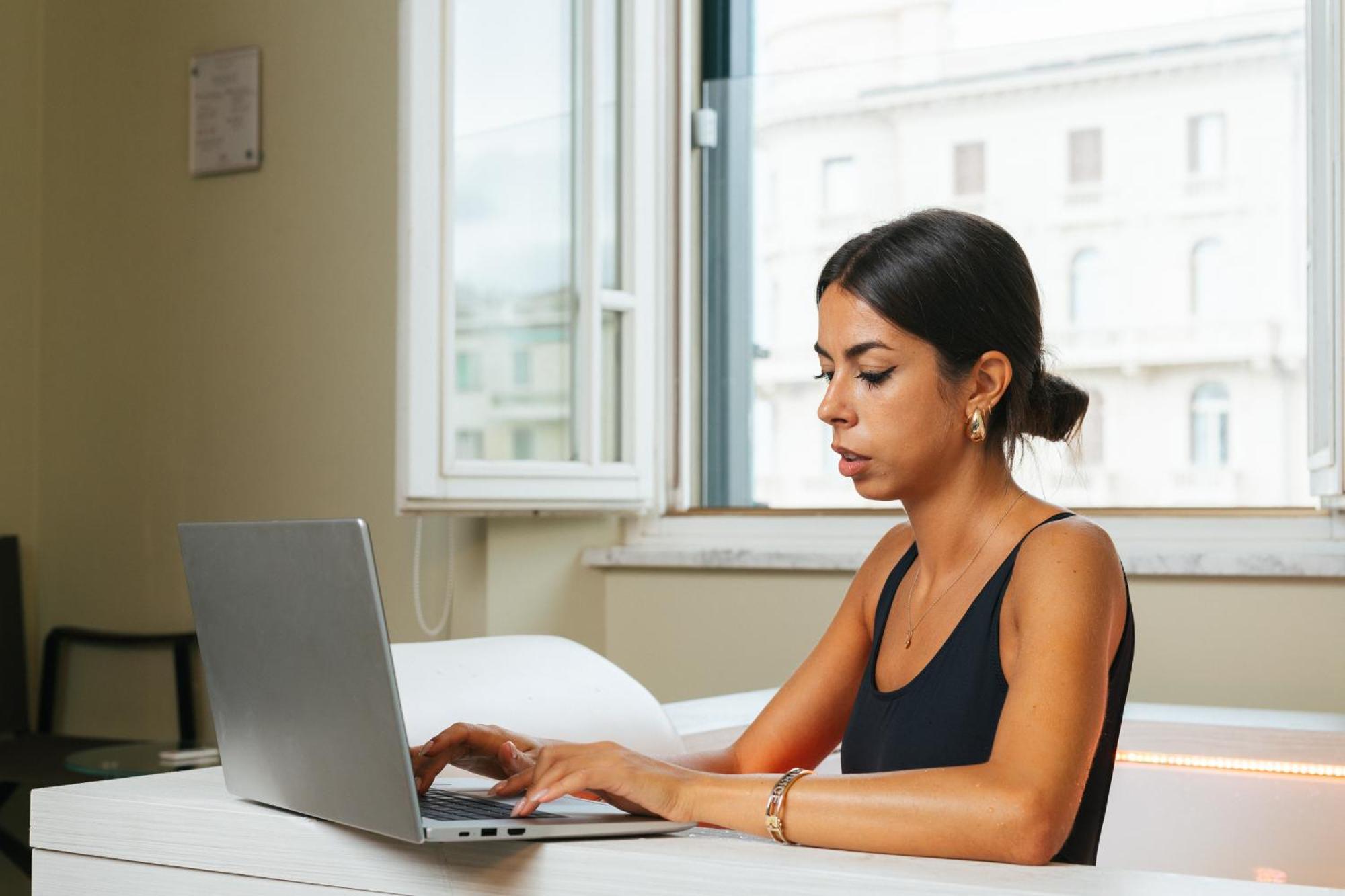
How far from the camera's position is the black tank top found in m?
1.28

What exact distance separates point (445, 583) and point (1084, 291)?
2.72 m

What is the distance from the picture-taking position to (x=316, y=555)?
93 centimetres

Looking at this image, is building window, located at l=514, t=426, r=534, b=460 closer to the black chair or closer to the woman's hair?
the black chair

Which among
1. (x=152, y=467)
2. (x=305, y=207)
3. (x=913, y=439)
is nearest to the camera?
(x=913, y=439)

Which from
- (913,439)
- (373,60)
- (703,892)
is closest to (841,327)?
(913,439)

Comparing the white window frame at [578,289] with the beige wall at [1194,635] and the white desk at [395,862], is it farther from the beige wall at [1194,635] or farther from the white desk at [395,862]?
the white desk at [395,862]

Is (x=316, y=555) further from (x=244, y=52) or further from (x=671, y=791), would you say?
(x=244, y=52)

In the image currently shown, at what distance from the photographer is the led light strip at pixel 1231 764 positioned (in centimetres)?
192

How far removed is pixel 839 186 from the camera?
13.8 ft

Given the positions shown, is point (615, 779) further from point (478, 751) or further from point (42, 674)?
point (42, 674)

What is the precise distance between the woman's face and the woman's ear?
22 mm

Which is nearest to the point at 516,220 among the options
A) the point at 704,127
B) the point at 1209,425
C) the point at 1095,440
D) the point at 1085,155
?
the point at 704,127

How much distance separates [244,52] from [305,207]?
0.38 m

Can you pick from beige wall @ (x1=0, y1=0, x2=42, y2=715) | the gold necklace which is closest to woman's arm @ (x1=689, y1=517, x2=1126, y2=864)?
the gold necklace
